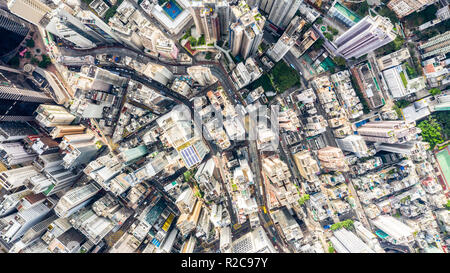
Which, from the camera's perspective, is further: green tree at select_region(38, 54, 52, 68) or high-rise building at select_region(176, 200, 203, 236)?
green tree at select_region(38, 54, 52, 68)

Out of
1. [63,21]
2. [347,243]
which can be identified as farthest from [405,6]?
[63,21]

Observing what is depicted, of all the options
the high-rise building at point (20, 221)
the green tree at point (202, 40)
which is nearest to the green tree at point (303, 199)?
the green tree at point (202, 40)

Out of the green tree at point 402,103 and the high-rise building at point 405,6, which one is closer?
the high-rise building at point 405,6

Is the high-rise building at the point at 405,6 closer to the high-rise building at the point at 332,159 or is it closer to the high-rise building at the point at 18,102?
the high-rise building at the point at 332,159

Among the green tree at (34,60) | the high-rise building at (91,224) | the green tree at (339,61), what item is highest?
the green tree at (34,60)

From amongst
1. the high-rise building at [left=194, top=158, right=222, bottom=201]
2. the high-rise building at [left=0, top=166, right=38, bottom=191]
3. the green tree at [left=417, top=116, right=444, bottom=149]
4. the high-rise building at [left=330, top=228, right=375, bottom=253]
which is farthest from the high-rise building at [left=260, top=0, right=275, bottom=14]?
the high-rise building at [left=0, top=166, right=38, bottom=191]

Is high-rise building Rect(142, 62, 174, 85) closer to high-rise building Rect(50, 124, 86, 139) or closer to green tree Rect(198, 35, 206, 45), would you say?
green tree Rect(198, 35, 206, 45)

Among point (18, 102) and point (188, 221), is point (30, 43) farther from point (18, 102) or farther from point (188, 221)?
point (188, 221)

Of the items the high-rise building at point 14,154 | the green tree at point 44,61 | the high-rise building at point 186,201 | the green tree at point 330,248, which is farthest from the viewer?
the green tree at point 44,61
